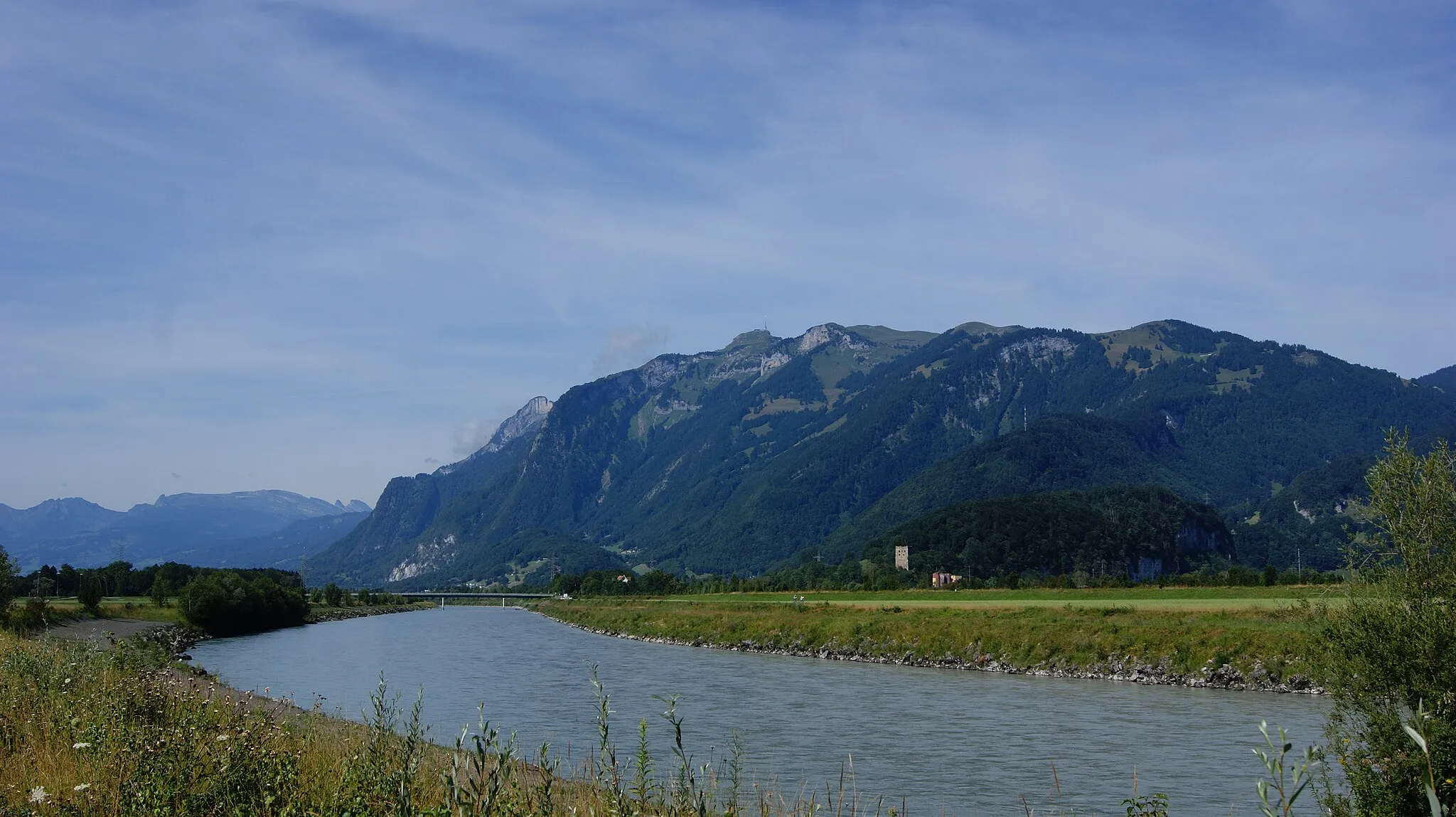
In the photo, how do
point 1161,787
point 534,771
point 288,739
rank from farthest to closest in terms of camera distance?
point 1161,787
point 534,771
point 288,739

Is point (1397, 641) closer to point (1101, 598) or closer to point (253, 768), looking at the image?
point (253, 768)

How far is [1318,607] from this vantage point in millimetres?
23078

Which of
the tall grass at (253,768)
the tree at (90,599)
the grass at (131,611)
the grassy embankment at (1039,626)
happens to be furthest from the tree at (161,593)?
the tall grass at (253,768)

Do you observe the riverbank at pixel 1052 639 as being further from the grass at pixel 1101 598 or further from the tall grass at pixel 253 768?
the tall grass at pixel 253 768

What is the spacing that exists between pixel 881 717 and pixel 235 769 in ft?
102

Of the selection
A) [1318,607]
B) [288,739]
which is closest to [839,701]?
[1318,607]

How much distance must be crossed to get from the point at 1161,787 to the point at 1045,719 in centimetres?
1238

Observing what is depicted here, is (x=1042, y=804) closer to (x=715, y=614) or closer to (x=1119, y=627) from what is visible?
(x=1119, y=627)

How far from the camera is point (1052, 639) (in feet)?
198

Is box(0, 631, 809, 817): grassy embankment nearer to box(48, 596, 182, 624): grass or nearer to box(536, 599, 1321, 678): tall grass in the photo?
box(536, 599, 1321, 678): tall grass

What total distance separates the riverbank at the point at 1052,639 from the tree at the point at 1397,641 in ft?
6.60

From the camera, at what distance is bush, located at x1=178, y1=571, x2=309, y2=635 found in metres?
98.5

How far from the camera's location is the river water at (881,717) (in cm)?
2592

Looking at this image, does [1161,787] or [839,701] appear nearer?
[1161,787]
